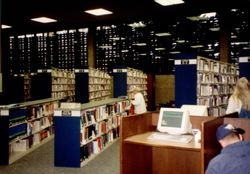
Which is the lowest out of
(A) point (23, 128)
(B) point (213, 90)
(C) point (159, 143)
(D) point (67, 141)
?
(D) point (67, 141)

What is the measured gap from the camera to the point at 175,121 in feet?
13.1

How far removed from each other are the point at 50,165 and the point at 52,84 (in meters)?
8.28

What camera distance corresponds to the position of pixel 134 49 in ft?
85.8

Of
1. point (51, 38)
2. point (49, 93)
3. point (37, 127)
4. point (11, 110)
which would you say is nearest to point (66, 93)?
point (49, 93)

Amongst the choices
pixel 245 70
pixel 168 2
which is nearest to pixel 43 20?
pixel 168 2

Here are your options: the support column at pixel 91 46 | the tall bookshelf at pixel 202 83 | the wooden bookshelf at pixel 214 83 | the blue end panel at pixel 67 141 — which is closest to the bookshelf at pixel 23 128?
the blue end panel at pixel 67 141

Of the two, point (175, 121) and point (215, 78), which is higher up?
point (215, 78)

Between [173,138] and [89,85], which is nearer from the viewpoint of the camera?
[173,138]

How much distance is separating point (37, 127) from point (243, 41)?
672 inches

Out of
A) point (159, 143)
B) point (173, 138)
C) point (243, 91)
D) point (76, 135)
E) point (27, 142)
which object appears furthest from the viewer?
point (27, 142)

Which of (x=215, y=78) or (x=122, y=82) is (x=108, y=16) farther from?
(x=215, y=78)

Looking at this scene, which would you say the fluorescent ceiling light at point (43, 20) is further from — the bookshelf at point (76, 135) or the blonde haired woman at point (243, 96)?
the blonde haired woman at point (243, 96)

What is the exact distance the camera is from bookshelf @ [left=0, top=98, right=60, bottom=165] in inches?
261

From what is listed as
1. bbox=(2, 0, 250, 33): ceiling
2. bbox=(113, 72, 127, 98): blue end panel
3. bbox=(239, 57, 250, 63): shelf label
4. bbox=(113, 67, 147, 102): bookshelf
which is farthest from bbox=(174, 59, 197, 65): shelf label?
bbox=(113, 72, 127, 98): blue end panel
